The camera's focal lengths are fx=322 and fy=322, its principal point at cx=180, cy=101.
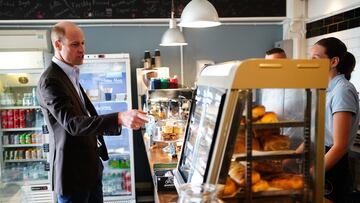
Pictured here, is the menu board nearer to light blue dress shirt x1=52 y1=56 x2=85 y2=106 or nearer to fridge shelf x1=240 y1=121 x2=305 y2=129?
fridge shelf x1=240 y1=121 x2=305 y2=129

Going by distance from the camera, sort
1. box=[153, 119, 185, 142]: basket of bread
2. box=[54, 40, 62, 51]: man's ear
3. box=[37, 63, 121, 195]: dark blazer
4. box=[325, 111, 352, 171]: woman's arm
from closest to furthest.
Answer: box=[325, 111, 352, 171]: woman's arm, box=[37, 63, 121, 195]: dark blazer, box=[54, 40, 62, 51]: man's ear, box=[153, 119, 185, 142]: basket of bread

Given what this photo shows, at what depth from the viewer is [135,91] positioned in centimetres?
470

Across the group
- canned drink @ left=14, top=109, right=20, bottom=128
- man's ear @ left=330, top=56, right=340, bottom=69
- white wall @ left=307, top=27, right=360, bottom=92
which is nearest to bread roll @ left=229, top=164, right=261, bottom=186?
man's ear @ left=330, top=56, right=340, bottom=69

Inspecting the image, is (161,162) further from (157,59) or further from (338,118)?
(157,59)

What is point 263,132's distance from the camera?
116cm

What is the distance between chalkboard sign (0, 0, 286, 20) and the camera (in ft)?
14.1

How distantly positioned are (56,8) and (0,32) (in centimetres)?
79

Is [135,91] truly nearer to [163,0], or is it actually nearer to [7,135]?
[163,0]

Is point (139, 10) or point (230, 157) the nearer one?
point (230, 157)

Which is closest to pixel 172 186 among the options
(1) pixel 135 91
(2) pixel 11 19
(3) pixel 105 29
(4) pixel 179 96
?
(4) pixel 179 96

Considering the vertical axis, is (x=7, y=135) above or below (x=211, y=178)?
below

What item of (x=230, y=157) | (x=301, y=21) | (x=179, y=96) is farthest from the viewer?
(x=301, y=21)

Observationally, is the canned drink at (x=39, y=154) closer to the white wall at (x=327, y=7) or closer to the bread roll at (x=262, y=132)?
the bread roll at (x=262, y=132)

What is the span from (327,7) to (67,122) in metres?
3.59
